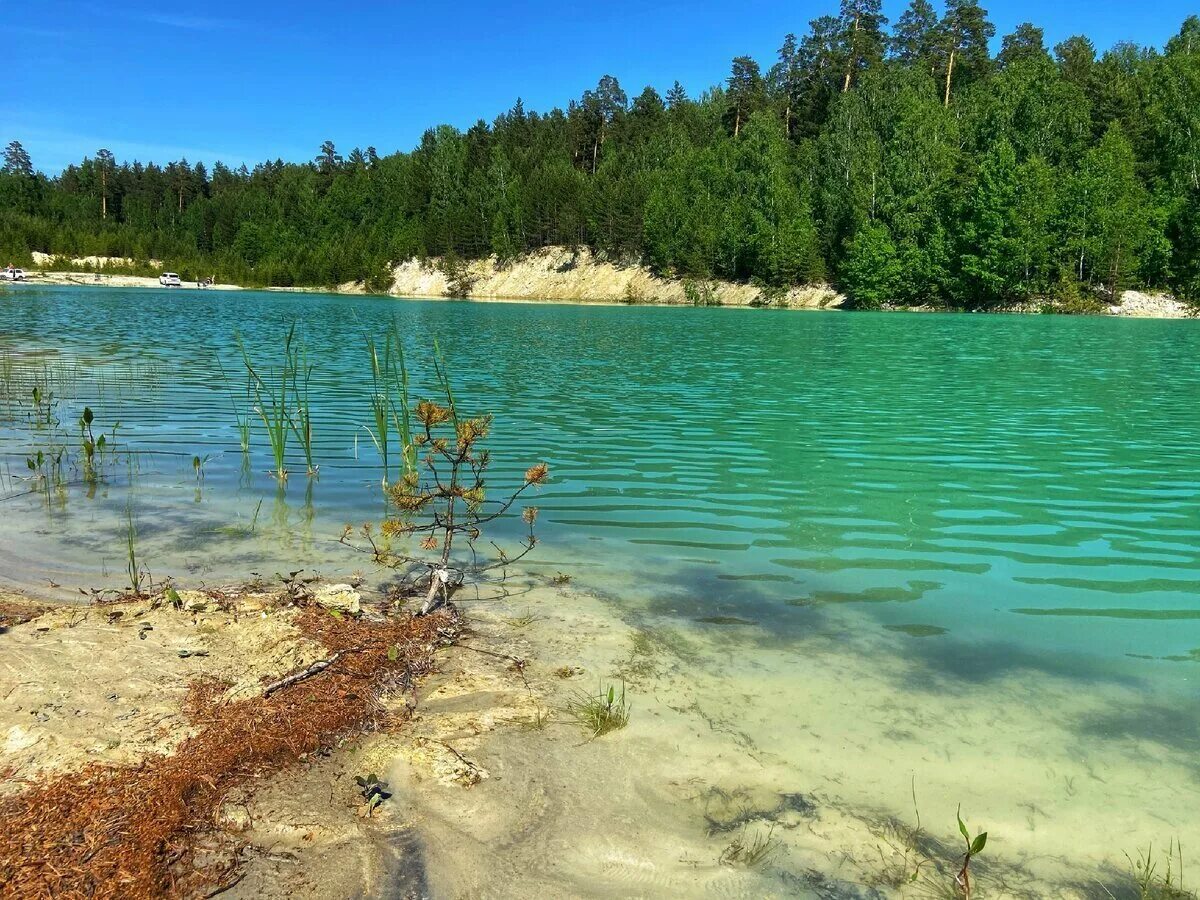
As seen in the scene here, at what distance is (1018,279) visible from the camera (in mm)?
77750

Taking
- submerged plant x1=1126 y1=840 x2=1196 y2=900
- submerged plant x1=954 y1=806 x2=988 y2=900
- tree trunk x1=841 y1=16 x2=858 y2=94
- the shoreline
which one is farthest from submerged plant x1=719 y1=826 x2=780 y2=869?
tree trunk x1=841 y1=16 x2=858 y2=94

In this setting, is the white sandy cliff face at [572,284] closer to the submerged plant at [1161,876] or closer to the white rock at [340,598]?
the white rock at [340,598]

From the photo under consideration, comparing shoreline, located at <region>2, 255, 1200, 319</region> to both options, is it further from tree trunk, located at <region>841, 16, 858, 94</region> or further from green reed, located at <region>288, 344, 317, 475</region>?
green reed, located at <region>288, 344, 317, 475</region>

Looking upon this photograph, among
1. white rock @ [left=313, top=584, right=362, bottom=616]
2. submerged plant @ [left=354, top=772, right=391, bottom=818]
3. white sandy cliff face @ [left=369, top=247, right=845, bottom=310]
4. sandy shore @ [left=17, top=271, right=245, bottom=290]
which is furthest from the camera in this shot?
sandy shore @ [left=17, top=271, right=245, bottom=290]

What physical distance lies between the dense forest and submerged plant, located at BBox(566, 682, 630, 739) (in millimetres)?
84252

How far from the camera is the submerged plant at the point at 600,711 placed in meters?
4.32

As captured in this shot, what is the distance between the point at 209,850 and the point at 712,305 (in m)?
94.6

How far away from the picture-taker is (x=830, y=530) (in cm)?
841

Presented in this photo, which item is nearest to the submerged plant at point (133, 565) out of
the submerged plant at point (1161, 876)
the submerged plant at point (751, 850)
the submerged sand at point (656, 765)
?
the submerged sand at point (656, 765)

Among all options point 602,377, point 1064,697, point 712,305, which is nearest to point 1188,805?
point 1064,697

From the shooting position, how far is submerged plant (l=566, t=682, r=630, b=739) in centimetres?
432

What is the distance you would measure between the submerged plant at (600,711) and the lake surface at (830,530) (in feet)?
2.41

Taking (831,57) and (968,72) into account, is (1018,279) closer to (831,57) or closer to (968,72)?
(968,72)

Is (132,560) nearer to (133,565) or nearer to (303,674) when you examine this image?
(133,565)
